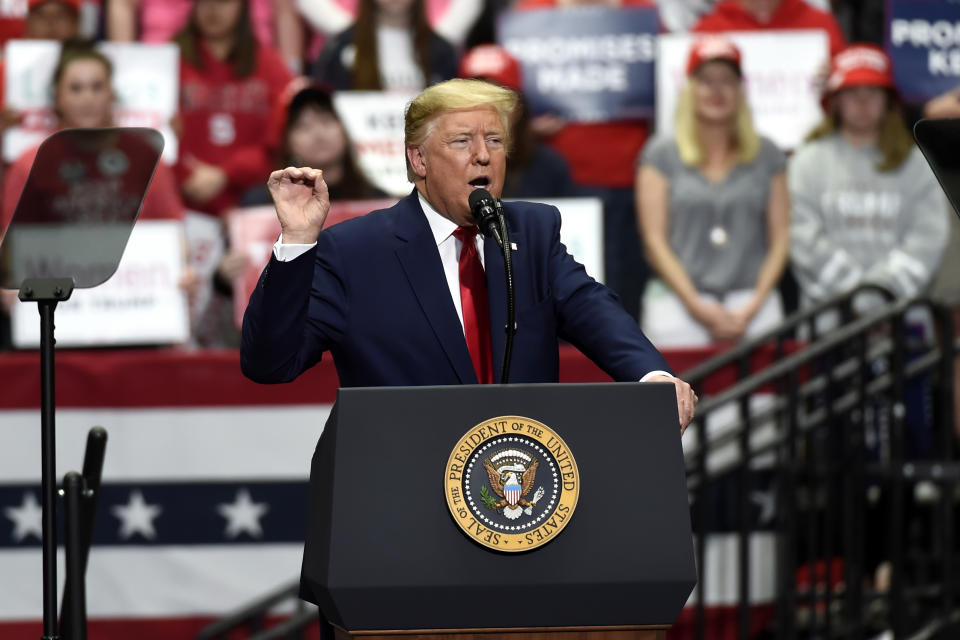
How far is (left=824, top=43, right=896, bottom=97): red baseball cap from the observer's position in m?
6.87

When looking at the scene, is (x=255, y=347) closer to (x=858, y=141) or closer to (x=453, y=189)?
(x=453, y=189)

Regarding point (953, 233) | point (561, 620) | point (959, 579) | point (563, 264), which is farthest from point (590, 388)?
point (953, 233)

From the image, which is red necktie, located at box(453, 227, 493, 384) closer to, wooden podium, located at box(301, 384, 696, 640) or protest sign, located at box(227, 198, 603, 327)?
wooden podium, located at box(301, 384, 696, 640)

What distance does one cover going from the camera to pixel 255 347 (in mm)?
2930

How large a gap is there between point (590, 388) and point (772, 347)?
3.91 meters

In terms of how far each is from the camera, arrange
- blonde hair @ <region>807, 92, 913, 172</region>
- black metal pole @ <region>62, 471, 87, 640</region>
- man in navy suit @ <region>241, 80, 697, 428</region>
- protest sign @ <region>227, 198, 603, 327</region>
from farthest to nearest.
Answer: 1. blonde hair @ <region>807, 92, 913, 172</region>
2. protest sign @ <region>227, 198, 603, 327</region>
3. black metal pole @ <region>62, 471, 87, 640</region>
4. man in navy suit @ <region>241, 80, 697, 428</region>

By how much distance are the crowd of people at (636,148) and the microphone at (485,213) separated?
12.1 ft

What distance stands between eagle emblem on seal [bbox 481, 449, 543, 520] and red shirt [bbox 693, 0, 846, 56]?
5.09 m

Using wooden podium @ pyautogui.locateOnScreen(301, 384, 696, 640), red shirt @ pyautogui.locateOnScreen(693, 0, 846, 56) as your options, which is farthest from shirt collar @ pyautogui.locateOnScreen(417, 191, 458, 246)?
red shirt @ pyautogui.locateOnScreen(693, 0, 846, 56)

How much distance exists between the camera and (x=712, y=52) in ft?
22.2

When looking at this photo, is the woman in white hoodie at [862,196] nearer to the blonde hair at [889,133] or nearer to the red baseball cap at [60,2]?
the blonde hair at [889,133]

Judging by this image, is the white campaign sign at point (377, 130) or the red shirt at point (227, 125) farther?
the red shirt at point (227, 125)

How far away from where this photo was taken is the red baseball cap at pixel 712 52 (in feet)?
22.1

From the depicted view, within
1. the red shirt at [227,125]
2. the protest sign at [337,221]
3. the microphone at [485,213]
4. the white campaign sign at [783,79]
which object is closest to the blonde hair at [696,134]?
the white campaign sign at [783,79]
